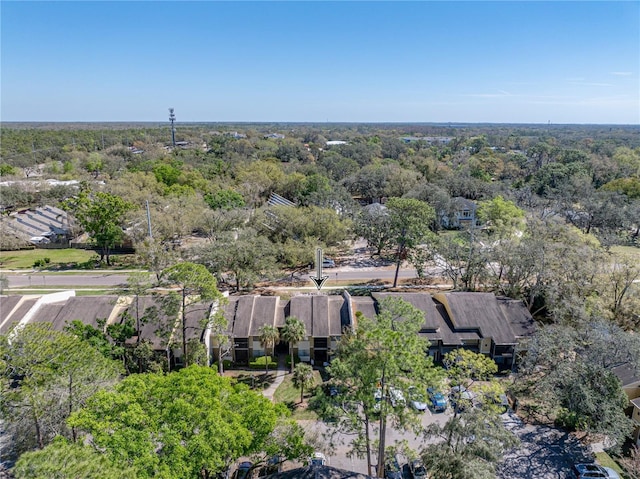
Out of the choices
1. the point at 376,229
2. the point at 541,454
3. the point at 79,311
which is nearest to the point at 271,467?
the point at 541,454

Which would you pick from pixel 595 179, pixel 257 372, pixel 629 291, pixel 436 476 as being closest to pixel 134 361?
pixel 257 372

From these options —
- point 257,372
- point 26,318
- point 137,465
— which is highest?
Answer: point 137,465

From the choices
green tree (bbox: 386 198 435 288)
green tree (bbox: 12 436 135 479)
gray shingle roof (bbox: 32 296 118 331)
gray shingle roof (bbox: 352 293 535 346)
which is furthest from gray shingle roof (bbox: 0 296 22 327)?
green tree (bbox: 386 198 435 288)

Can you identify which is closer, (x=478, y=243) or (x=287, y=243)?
(x=478, y=243)

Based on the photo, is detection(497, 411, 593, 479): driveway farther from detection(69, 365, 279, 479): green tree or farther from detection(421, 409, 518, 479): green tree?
detection(69, 365, 279, 479): green tree

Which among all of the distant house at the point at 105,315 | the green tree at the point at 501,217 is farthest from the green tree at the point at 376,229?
the distant house at the point at 105,315

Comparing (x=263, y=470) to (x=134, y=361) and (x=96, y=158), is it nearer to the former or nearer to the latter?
(x=134, y=361)
